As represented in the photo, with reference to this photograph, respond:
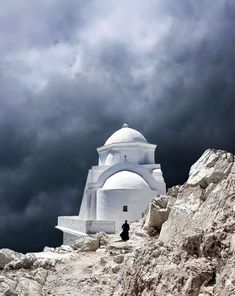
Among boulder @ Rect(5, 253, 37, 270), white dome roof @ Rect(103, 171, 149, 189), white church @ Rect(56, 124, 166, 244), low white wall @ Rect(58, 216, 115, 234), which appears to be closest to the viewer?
boulder @ Rect(5, 253, 37, 270)

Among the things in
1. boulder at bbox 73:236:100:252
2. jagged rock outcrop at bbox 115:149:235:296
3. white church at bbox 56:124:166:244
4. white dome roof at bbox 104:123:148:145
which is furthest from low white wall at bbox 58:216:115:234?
jagged rock outcrop at bbox 115:149:235:296

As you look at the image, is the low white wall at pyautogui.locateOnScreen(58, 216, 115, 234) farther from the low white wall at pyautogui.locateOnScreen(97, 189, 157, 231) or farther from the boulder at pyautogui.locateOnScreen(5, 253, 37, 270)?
the boulder at pyautogui.locateOnScreen(5, 253, 37, 270)

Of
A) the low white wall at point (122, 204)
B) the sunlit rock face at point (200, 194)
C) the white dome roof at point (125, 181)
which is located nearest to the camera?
the sunlit rock face at point (200, 194)

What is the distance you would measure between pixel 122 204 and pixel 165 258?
1774cm

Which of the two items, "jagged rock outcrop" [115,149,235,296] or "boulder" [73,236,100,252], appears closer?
"jagged rock outcrop" [115,149,235,296]

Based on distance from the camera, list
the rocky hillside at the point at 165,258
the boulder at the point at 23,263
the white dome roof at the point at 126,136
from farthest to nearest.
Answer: the white dome roof at the point at 126,136 < the boulder at the point at 23,263 < the rocky hillside at the point at 165,258

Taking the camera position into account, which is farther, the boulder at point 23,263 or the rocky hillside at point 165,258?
the boulder at point 23,263

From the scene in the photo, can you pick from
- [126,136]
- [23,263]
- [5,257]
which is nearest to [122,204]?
[126,136]

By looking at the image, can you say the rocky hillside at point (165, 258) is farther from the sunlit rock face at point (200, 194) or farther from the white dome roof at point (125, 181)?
the white dome roof at point (125, 181)

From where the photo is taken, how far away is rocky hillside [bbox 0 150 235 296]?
712 cm

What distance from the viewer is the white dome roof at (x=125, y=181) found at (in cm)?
2653

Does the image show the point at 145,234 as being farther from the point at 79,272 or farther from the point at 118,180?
the point at 118,180

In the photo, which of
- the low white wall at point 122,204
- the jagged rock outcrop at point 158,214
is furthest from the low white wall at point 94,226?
the jagged rock outcrop at point 158,214

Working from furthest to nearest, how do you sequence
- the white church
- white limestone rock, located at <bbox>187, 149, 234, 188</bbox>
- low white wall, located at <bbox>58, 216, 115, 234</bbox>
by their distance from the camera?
1. the white church
2. low white wall, located at <bbox>58, 216, 115, 234</bbox>
3. white limestone rock, located at <bbox>187, 149, 234, 188</bbox>
